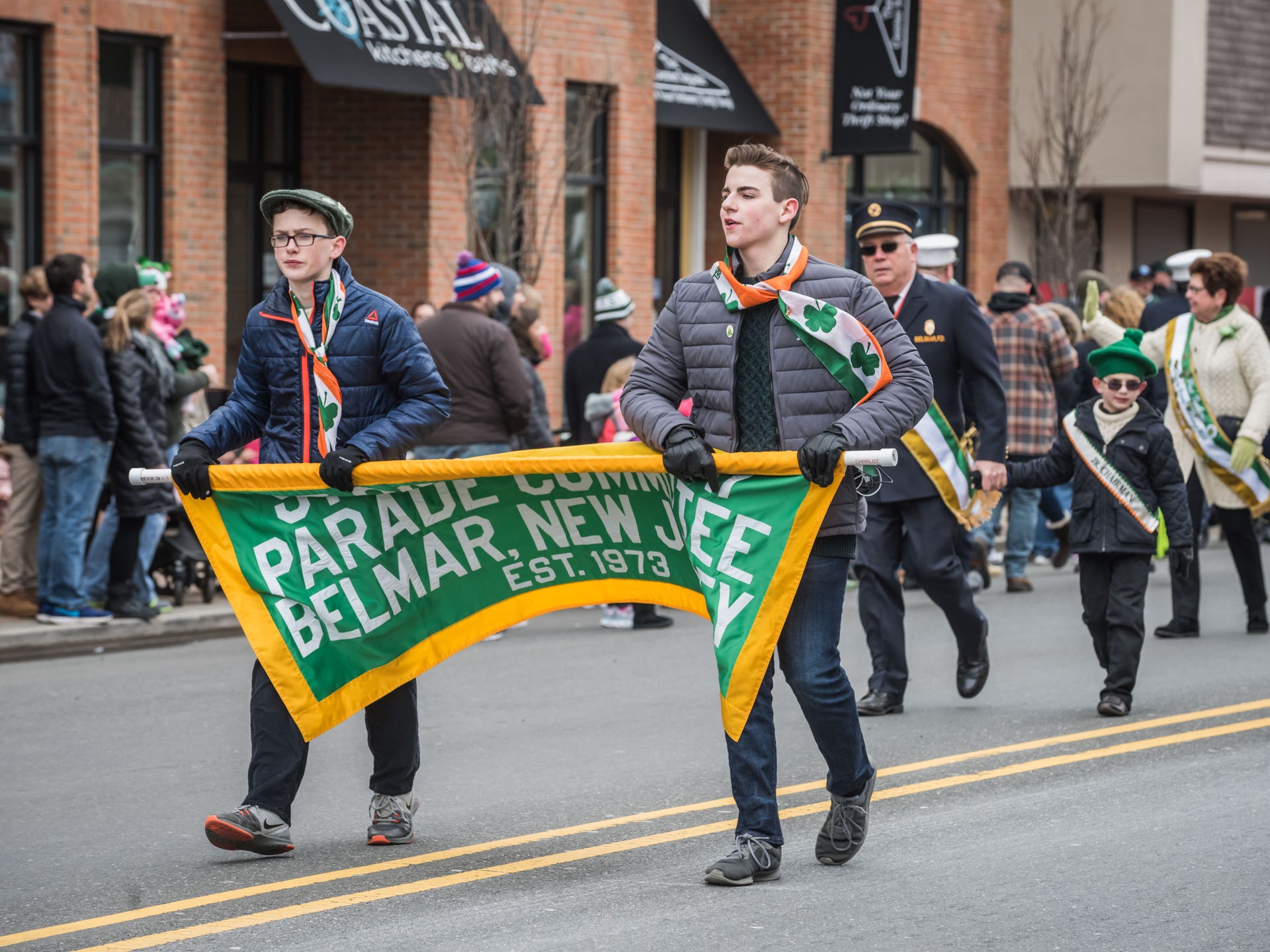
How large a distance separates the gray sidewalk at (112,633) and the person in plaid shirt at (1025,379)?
5.21 meters

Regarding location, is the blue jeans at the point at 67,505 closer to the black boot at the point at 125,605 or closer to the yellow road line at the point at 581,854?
the black boot at the point at 125,605

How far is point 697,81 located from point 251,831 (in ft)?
55.0

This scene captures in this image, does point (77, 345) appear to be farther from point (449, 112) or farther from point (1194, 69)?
point (1194, 69)

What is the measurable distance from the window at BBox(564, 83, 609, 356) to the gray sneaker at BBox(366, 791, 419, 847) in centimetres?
1376

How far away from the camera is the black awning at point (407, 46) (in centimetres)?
1584

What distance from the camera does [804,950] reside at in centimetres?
511

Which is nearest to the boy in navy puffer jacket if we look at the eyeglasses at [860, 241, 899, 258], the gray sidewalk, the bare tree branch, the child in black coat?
the eyeglasses at [860, 241, 899, 258]

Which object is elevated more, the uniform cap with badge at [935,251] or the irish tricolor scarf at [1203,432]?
the uniform cap with badge at [935,251]

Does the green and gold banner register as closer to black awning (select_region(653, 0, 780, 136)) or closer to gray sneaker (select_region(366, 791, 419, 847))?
gray sneaker (select_region(366, 791, 419, 847))

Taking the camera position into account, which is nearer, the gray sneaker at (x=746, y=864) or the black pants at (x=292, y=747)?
the gray sneaker at (x=746, y=864)

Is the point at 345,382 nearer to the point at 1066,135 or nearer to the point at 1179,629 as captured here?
the point at 1179,629

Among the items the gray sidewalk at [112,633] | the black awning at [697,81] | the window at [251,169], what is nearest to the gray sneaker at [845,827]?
the gray sidewalk at [112,633]

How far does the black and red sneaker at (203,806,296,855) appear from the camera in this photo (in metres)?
5.83

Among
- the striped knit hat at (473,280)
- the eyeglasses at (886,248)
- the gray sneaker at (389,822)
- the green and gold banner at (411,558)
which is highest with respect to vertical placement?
the eyeglasses at (886,248)
